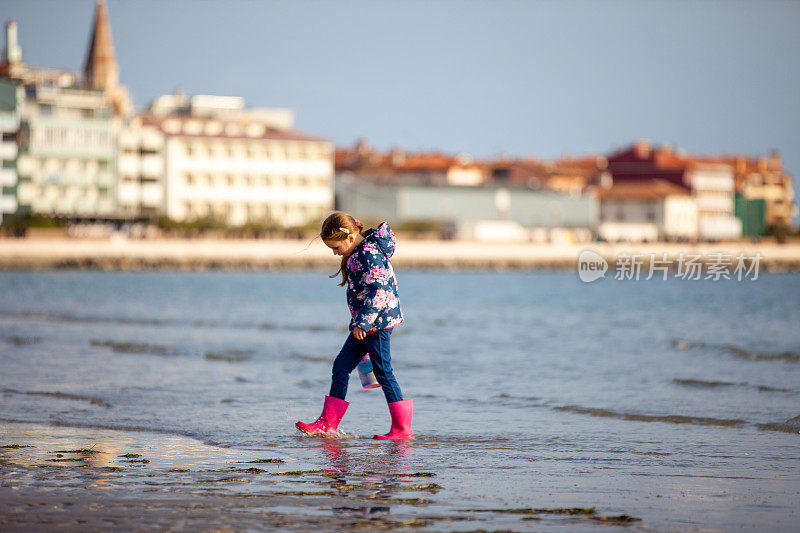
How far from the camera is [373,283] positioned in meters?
8.17

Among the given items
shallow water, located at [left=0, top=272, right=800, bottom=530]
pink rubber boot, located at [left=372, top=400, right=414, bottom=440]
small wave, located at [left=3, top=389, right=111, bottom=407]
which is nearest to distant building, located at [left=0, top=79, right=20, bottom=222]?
shallow water, located at [left=0, top=272, right=800, bottom=530]

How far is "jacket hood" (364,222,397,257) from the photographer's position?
8156mm

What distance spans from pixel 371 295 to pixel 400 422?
92 centimetres

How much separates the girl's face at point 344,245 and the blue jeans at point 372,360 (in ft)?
1.87

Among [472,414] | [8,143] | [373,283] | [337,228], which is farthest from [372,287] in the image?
[8,143]

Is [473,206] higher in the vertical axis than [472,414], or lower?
higher

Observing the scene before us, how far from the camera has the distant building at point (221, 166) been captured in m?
97.4

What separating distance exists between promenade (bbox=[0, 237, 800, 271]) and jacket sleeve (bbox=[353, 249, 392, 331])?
5450 cm

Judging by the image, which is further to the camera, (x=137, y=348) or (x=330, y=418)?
(x=137, y=348)

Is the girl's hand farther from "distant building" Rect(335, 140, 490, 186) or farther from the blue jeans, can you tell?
"distant building" Rect(335, 140, 490, 186)

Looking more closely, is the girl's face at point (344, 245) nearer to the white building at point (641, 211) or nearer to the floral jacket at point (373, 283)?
the floral jacket at point (373, 283)

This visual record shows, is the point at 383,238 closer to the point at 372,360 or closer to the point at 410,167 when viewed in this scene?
the point at 372,360

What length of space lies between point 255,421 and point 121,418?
104 centimetres

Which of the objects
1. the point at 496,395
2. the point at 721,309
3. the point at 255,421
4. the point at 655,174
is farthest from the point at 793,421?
the point at 655,174
